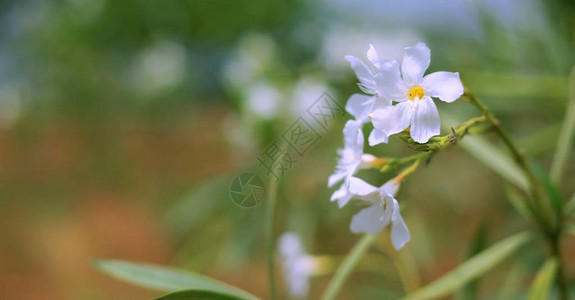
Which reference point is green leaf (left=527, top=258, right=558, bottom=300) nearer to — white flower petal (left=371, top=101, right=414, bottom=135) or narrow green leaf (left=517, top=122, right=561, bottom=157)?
white flower petal (left=371, top=101, right=414, bottom=135)

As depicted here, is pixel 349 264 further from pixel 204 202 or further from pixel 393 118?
pixel 204 202

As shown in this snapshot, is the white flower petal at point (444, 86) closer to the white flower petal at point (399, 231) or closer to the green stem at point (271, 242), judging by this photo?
the white flower petal at point (399, 231)

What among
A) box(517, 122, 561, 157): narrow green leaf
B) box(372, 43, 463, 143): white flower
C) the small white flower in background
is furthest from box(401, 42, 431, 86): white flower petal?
box(517, 122, 561, 157): narrow green leaf

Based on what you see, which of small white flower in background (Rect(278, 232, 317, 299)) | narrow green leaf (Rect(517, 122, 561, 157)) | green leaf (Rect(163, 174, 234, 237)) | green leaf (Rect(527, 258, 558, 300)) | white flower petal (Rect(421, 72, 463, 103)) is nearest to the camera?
white flower petal (Rect(421, 72, 463, 103))

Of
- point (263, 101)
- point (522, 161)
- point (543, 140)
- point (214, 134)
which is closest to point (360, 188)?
point (522, 161)

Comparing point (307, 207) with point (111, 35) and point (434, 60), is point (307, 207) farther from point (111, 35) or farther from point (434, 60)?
point (111, 35)

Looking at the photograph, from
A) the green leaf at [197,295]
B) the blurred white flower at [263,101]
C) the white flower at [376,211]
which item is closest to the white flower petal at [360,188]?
the white flower at [376,211]

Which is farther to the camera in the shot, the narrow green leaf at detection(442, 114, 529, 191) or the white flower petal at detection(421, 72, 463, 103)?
the narrow green leaf at detection(442, 114, 529, 191)
